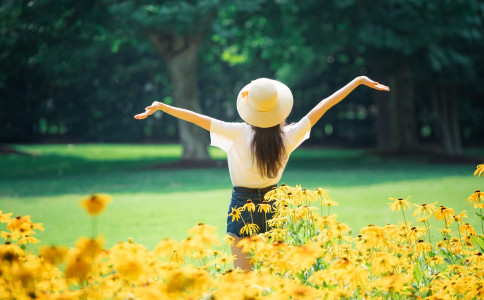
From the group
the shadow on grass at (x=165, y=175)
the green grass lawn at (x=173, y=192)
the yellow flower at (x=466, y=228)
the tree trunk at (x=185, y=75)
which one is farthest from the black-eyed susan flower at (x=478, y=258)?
the tree trunk at (x=185, y=75)

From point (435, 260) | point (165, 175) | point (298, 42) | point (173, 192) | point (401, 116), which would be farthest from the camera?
point (401, 116)

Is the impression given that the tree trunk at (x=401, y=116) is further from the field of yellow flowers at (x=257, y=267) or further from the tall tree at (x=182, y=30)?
the field of yellow flowers at (x=257, y=267)

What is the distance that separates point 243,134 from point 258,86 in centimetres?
40

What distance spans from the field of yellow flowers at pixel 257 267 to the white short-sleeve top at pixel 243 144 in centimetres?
30

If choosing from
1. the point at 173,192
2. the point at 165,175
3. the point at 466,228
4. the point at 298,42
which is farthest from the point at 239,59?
the point at 466,228

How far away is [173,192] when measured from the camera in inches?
460

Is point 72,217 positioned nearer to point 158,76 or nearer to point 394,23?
point 394,23

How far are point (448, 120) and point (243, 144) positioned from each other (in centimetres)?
1814

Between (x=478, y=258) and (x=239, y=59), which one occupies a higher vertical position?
(x=239, y=59)

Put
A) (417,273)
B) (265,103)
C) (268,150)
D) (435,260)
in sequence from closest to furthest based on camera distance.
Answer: (417,273) < (435,260) < (265,103) < (268,150)

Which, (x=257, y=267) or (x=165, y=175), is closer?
(x=257, y=267)

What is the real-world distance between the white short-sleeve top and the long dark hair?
0.05 meters

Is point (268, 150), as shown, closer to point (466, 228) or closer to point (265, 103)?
point (265, 103)

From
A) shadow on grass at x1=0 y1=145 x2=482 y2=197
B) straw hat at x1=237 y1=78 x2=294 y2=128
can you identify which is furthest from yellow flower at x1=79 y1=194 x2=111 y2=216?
shadow on grass at x1=0 y1=145 x2=482 y2=197
